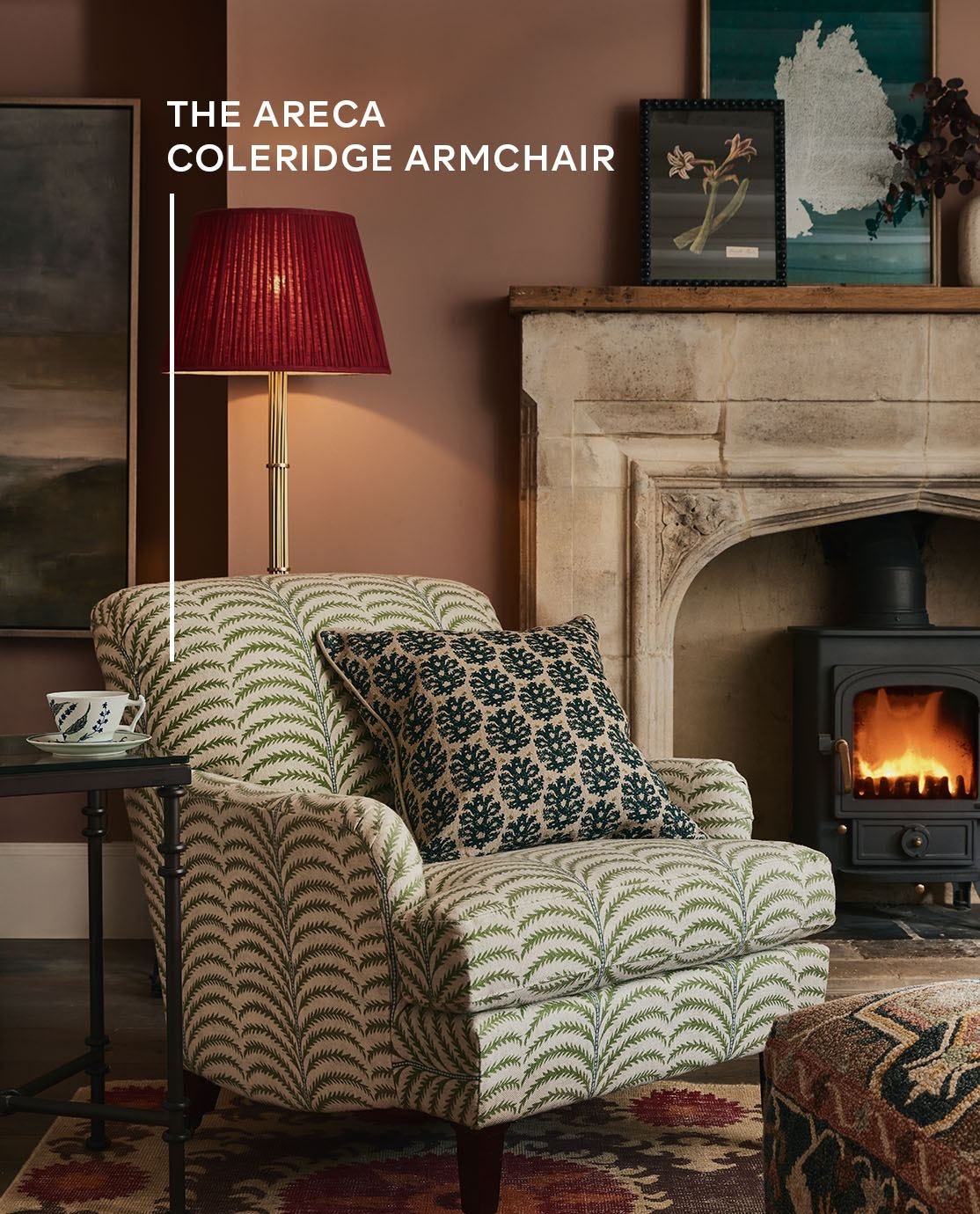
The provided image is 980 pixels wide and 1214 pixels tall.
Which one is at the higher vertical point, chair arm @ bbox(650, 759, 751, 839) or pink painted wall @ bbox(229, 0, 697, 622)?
pink painted wall @ bbox(229, 0, 697, 622)

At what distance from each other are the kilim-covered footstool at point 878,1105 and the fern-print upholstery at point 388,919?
0.57 meters

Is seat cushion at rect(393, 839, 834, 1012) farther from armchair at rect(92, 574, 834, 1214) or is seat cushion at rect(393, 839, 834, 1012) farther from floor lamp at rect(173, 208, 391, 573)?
floor lamp at rect(173, 208, 391, 573)

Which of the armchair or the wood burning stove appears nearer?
the armchair

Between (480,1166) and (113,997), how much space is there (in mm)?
1386

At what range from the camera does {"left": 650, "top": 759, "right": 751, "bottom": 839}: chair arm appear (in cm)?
249

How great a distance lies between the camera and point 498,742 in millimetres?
2268

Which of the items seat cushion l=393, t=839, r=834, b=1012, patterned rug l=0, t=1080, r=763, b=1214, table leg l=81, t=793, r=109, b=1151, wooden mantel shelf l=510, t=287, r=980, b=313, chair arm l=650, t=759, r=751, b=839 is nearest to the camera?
seat cushion l=393, t=839, r=834, b=1012

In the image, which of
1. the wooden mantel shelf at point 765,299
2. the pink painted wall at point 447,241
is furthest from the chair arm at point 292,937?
the wooden mantel shelf at point 765,299

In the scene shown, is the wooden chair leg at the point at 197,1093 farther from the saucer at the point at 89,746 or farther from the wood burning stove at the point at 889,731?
the wood burning stove at the point at 889,731

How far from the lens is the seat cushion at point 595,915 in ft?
6.14

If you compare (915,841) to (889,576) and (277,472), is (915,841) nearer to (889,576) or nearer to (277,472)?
(889,576)

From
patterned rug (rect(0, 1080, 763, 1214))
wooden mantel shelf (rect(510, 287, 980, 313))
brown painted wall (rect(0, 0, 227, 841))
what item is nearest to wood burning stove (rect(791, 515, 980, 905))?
wooden mantel shelf (rect(510, 287, 980, 313))

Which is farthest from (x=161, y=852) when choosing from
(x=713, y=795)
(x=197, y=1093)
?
(x=713, y=795)

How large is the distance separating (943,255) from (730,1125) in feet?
7.23
